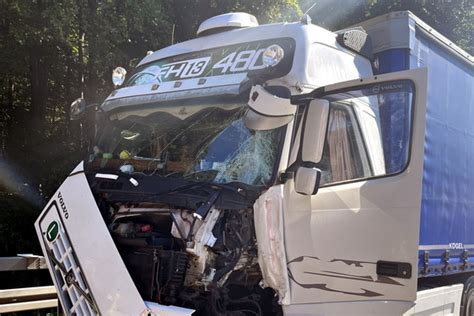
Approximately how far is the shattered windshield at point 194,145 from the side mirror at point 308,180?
0.83ft

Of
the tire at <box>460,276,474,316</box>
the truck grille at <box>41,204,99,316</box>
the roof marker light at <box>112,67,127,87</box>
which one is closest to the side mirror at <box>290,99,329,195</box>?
the truck grille at <box>41,204,99,316</box>

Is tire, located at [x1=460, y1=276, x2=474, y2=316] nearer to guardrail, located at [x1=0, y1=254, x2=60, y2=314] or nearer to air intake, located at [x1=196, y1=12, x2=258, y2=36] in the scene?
air intake, located at [x1=196, y1=12, x2=258, y2=36]

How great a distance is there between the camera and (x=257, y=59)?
14.1ft

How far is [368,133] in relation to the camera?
437 cm

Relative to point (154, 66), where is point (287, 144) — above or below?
below

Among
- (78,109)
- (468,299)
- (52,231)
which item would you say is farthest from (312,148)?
(468,299)

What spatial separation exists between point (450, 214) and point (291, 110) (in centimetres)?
224

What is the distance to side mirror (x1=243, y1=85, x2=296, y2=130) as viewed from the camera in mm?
3787

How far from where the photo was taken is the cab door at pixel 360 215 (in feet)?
12.5

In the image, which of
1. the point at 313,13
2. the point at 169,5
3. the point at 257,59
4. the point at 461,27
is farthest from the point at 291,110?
the point at 461,27

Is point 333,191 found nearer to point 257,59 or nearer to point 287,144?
point 287,144

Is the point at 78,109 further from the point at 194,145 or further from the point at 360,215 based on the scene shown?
the point at 360,215

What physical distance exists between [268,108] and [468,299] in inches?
140

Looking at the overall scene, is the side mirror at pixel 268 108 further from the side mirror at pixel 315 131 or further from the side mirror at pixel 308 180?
the side mirror at pixel 308 180
